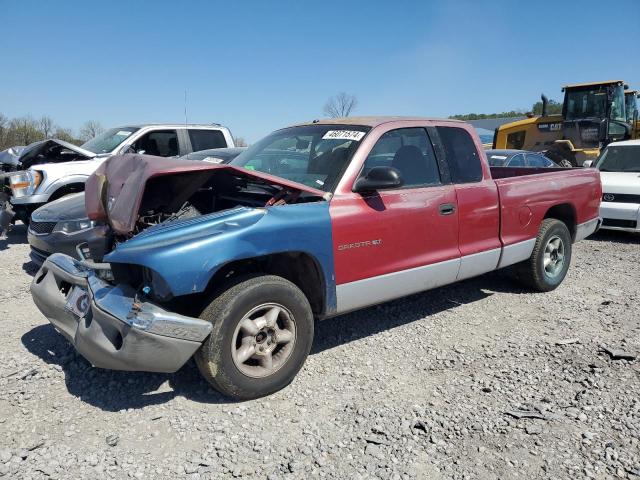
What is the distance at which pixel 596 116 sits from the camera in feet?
48.1

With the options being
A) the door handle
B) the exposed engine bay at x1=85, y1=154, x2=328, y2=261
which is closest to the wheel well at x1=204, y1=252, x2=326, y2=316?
the exposed engine bay at x1=85, y1=154, x2=328, y2=261

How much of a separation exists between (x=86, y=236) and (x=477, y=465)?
14.4 feet

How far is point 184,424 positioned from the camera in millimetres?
2939

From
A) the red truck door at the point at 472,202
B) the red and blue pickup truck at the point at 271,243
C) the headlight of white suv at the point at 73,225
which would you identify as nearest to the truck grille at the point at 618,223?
the red and blue pickup truck at the point at 271,243

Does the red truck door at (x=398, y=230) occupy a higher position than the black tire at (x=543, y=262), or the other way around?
the red truck door at (x=398, y=230)

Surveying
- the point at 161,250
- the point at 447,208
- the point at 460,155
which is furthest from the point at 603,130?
the point at 161,250

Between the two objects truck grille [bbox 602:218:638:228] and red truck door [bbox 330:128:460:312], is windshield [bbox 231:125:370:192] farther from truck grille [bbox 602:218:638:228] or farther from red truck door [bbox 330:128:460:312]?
truck grille [bbox 602:218:638:228]

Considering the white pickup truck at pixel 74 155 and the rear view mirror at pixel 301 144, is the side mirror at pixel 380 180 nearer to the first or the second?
the rear view mirror at pixel 301 144

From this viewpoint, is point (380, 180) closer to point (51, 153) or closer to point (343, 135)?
point (343, 135)

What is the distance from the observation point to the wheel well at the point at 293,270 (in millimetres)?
3377

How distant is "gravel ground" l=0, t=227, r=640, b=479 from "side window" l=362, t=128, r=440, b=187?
1352mm

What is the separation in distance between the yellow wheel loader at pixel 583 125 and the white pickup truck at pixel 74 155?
10.0m

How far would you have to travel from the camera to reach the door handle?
409cm

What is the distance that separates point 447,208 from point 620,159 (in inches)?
280
